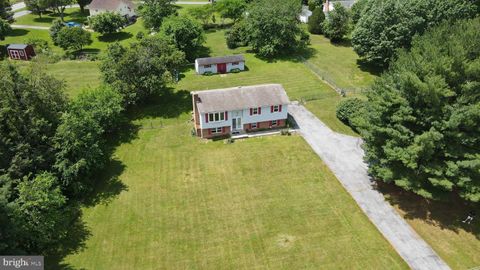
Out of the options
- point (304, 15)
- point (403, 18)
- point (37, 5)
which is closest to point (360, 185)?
point (403, 18)

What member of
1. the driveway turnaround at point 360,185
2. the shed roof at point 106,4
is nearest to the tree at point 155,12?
the shed roof at point 106,4

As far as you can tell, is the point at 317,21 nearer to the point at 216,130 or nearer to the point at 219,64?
the point at 219,64

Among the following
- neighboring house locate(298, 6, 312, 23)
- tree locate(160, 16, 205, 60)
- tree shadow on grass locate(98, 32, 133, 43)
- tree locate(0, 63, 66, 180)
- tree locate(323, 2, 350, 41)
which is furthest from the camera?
neighboring house locate(298, 6, 312, 23)

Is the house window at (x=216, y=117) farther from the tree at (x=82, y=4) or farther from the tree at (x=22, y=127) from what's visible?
the tree at (x=82, y=4)

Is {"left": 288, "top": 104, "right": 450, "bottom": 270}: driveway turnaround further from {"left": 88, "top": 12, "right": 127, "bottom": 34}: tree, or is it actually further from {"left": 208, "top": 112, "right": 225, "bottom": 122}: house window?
{"left": 88, "top": 12, "right": 127, "bottom": 34}: tree

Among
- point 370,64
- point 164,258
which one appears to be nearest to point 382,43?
point 370,64

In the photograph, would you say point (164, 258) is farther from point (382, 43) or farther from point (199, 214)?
point (382, 43)

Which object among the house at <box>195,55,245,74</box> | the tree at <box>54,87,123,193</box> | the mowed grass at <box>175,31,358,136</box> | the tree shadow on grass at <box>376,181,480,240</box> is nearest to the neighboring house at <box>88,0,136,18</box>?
the mowed grass at <box>175,31,358,136</box>
